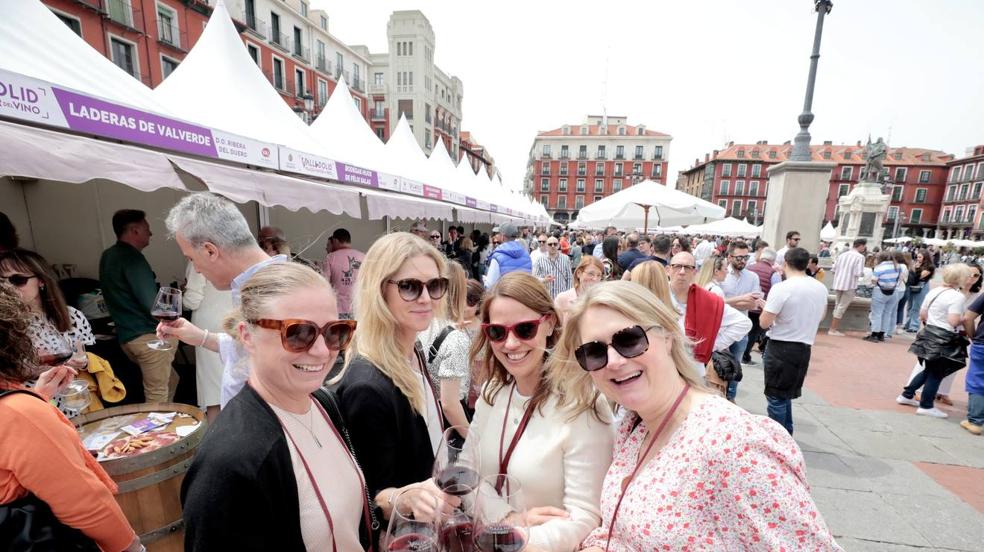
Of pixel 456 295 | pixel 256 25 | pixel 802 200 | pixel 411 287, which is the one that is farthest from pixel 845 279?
pixel 256 25

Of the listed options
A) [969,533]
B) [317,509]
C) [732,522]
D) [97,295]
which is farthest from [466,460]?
[97,295]

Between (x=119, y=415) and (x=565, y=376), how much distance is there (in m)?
2.52

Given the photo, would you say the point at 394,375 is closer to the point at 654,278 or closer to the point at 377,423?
the point at 377,423

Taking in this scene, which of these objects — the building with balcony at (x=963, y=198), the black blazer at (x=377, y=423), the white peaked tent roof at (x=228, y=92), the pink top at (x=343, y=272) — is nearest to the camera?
the black blazer at (x=377, y=423)

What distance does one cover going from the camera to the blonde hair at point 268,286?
3.99 feet

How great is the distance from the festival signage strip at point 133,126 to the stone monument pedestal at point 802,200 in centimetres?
915

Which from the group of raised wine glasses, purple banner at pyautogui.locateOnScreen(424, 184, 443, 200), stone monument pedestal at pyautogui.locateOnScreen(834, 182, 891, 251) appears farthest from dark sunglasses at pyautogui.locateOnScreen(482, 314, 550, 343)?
stone monument pedestal at pyautogui.locateOnScreen(834, 182, 891, 251)

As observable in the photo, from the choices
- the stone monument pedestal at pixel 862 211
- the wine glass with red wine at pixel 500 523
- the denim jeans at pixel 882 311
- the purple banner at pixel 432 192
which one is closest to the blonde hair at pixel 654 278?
the wine glass with red wine at pixel 500 523

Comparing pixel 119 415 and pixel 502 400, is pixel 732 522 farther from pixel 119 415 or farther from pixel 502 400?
pixel 119 415

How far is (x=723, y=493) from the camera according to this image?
109 cm

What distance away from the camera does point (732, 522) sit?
1.09 m

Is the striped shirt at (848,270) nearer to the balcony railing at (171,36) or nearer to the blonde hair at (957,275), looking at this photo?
the blonde hair at (957,275)

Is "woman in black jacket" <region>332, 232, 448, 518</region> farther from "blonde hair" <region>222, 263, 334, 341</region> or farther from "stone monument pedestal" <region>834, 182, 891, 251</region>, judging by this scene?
"stone monument pedestal" <region>834, 182, 891, 251</region>

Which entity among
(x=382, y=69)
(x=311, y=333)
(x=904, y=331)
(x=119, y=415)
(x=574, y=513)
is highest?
(x=382, y=69)
